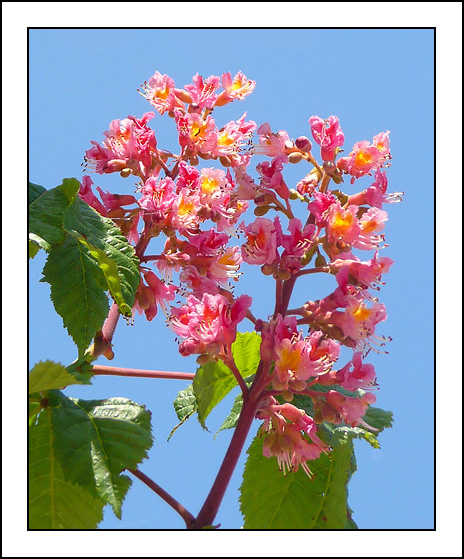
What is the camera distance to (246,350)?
249 centimetres

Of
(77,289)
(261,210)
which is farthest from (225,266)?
(77,289)

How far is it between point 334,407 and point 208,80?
1.06 meters

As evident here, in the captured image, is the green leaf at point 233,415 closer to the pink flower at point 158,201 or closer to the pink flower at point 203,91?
the pink flower at point 158,201

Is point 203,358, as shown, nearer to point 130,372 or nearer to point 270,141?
point 130,372

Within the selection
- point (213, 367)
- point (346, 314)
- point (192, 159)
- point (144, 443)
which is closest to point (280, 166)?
point (192, 159)

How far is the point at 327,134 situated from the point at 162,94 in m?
0.53

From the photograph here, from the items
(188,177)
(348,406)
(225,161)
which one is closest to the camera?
(348,406)

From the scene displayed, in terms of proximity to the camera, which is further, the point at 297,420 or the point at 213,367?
the point at 213,367

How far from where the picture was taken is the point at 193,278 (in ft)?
7.11

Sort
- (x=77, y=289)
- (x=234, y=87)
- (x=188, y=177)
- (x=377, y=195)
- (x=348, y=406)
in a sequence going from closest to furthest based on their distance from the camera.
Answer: (x=77, y=289) < (x=348, y=406) < (x=377, y=195) < (x=188, y=177) < (x=234, y=87)

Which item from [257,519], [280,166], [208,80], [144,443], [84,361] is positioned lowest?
[257,519]

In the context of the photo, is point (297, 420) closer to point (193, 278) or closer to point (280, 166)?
point (193, 278)

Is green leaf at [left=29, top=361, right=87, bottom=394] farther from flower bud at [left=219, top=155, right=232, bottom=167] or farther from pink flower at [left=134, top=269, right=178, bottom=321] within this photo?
flower bud at [left=219, top=155, right=232, bottom=167]

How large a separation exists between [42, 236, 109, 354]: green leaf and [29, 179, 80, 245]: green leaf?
50 mm
